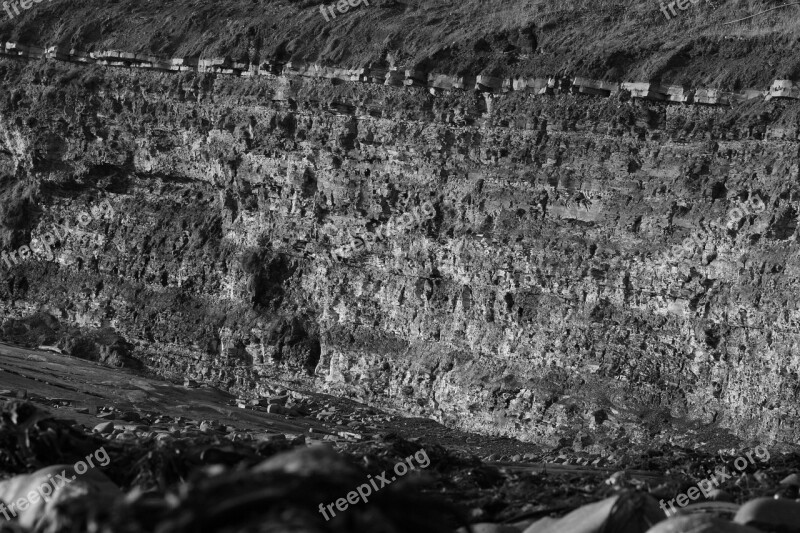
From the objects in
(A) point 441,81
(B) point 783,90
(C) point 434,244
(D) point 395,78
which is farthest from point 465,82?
(B) point 783,90

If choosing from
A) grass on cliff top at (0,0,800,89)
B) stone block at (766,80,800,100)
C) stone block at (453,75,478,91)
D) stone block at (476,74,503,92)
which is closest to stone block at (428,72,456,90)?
stone block at (453,75,478,91)

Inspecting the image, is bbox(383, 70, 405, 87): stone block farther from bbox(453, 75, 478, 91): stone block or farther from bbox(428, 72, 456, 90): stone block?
bbox(453, 75, 478, 91): stone block

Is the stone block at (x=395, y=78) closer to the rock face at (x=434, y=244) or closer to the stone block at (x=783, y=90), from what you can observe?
the rock face at (x=434, y=244)

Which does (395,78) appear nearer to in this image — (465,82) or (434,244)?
(465,82)

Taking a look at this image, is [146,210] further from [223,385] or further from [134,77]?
[223,385]

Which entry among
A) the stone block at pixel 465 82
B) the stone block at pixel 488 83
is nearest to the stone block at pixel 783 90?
the stone block at pixel 488 83

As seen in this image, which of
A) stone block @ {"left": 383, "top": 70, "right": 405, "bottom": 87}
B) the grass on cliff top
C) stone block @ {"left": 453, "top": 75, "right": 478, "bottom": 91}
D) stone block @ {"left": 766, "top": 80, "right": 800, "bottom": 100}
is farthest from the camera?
stone block @ {"left": 383, "top": 70, "right": 405, "bottom": 87}
